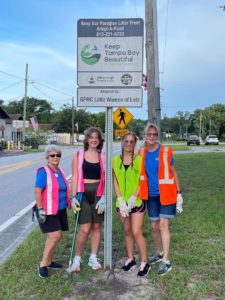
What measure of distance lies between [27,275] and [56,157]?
1438 mm

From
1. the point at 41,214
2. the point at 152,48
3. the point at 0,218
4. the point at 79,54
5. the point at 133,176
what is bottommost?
the point at 0,218

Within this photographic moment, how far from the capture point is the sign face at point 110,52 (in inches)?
208

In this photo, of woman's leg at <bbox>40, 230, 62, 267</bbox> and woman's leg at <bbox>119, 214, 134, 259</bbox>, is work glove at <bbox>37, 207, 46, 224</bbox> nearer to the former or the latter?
woman's leg at <bbox>40, 230, 62, 267</bbox>

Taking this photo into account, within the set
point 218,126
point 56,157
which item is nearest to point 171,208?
point 56,157

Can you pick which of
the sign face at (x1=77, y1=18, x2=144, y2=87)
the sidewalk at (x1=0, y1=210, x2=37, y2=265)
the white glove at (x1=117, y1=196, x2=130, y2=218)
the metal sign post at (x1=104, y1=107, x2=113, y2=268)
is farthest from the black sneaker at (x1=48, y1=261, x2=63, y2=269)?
the sign face at (x1=77, y1=18, x2=144, y2=87)

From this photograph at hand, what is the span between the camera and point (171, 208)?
535 centimetres

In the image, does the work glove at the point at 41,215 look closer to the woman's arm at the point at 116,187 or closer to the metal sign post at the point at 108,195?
the metal sign post at the point at 108,195

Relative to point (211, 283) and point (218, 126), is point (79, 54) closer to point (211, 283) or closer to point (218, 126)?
point (211, 283)

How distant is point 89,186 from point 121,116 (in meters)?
11.2

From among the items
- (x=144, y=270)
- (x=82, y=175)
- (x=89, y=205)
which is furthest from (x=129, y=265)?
(x=82, y=175)

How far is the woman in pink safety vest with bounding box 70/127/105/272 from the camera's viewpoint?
530 cm

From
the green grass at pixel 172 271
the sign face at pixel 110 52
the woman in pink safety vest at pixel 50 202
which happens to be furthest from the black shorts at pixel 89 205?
the sign face at pixel 110 52

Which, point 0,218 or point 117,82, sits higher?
point 117,82

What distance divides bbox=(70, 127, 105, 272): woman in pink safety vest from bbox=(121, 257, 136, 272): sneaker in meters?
0.30
